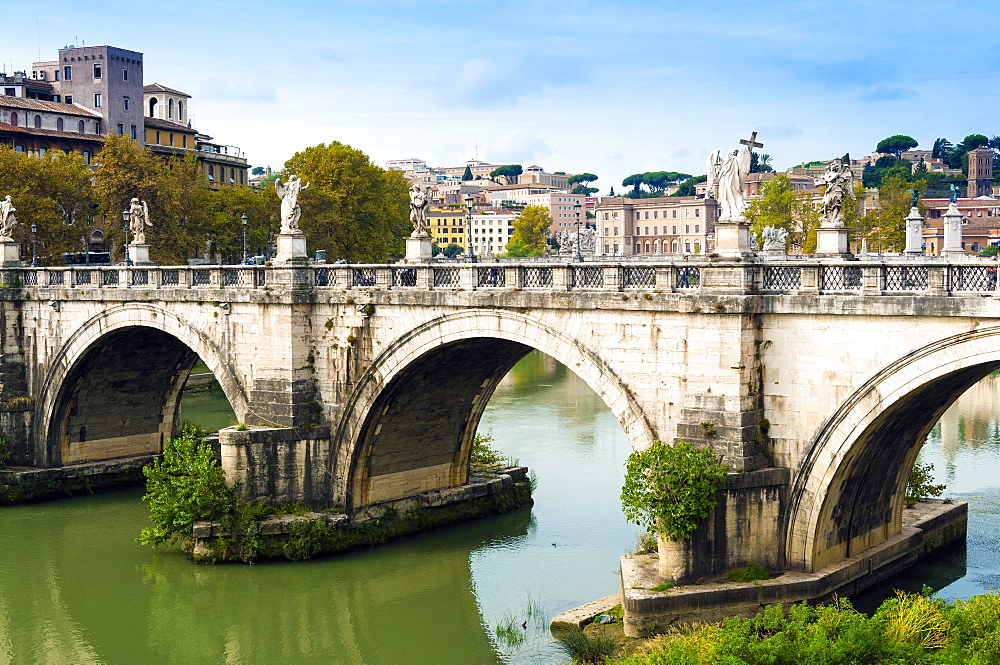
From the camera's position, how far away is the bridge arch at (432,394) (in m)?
21.1

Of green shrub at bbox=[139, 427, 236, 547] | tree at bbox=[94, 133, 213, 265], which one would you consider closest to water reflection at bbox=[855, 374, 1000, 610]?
green shrub at bbox=[139, 427, 236, 547]

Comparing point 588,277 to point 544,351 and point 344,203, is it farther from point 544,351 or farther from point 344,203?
point 344,203

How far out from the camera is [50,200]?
45000 millimetres

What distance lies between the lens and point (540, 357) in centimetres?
6291

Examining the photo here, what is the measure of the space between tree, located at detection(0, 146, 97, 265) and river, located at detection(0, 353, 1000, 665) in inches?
695

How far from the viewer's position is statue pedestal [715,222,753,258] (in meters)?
18.0

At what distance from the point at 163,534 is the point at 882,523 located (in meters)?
14.3

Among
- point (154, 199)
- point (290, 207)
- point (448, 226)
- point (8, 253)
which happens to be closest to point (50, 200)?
point (154, 199)

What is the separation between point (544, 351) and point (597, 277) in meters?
1.60

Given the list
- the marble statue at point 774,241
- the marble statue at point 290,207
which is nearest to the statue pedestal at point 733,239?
the marble statue at point 774,241

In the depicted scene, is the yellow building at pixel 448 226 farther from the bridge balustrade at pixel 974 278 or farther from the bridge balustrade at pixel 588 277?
the bridge balustrade at pixel 974 278

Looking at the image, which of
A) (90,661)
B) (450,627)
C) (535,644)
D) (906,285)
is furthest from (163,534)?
(906,285)

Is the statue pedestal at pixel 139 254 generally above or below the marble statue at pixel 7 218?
below

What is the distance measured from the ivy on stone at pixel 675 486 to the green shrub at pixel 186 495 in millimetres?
9508
